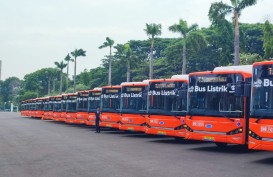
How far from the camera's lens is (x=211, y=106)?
14156mm

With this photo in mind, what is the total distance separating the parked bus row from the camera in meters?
11.9

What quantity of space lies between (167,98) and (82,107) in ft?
45.9

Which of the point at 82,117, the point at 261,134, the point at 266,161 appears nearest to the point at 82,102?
the point at 82,117

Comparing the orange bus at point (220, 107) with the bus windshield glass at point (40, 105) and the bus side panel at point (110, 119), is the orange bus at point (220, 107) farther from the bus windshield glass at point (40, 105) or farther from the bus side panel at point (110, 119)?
the bus windshield glass at point (40, 105)

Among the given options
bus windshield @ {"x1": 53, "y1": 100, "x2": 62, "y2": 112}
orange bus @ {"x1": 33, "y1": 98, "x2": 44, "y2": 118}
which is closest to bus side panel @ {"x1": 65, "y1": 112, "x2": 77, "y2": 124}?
bus windshield @ {"x1": 53, "y1": 100, "x2": 62, "y2": 112}

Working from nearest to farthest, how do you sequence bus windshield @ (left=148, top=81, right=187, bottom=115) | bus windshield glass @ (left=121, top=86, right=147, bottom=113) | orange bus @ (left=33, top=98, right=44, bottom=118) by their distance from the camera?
bus windshield @ (left=148, top=81, right=187, bottom=115) < bus windshield glass @ (left=121, top=86, right=147, bottom=113) < orange bus @ (left=33, top=98, right=44, bottom=118)

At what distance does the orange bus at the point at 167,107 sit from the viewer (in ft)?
55.5

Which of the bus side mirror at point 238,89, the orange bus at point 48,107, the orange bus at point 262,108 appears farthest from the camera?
the orange bus at point 48,107

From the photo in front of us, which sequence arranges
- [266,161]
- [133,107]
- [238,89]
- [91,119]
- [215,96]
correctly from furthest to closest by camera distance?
[91,119] < [133,107] < [215,96] < [238,89] < [266,161]

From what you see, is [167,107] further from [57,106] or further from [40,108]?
[40,108]

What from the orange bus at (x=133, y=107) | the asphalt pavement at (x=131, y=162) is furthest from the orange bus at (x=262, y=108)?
the orange bus at (x=133, y=107)

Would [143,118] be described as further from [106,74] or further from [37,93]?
[37,93]

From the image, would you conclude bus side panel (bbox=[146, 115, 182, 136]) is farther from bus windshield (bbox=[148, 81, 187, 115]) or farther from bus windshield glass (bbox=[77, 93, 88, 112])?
bus windshield glass (bbox=[77, 93, 88, 112])

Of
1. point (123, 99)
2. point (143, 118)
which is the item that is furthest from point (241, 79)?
point (123, 99)
